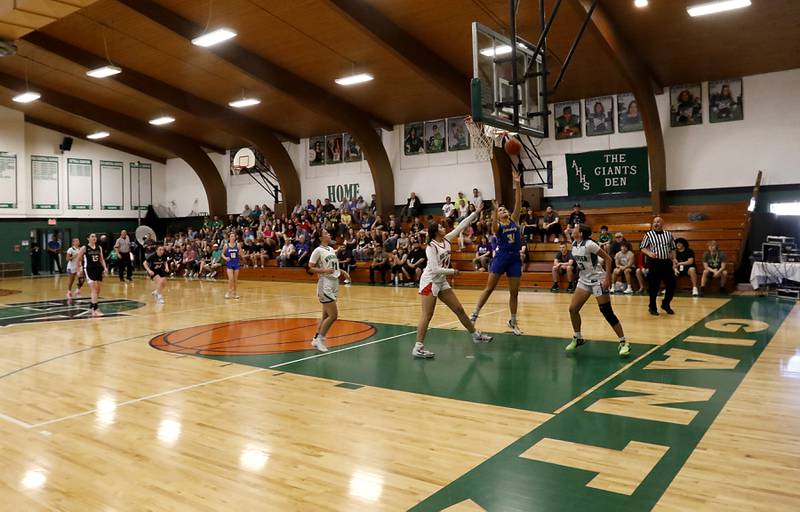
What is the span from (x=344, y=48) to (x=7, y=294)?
12.9 m

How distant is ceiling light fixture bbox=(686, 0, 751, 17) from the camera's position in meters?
11.5

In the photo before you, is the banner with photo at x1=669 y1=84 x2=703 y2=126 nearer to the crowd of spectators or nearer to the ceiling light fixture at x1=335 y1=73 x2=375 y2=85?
the crowd of spectators

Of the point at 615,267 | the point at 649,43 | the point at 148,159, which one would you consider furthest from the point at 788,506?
the point at 148,159

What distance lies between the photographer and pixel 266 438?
180 inches

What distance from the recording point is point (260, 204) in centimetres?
2811

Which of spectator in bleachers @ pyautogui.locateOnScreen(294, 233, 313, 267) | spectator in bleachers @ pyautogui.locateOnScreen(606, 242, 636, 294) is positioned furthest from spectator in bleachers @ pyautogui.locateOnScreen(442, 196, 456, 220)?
spectator in bleachers @ pyautogui.locateOnScreen(606, 242, 636, 294)

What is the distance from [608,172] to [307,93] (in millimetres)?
10178

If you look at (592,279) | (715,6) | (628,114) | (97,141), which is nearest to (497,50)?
(592,279)

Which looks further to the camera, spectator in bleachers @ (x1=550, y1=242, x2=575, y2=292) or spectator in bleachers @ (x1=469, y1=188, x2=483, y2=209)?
spectator in bleachers @ (x1=469, y1=188, x2=483, y2=209)

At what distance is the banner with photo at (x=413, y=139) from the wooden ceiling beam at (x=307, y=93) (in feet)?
2.49

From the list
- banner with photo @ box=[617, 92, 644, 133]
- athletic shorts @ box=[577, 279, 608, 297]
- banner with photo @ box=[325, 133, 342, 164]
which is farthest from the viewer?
banner with photo @ box=[325, 133, 342, 164]

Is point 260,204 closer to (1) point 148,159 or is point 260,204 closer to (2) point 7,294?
(1) point 148,159

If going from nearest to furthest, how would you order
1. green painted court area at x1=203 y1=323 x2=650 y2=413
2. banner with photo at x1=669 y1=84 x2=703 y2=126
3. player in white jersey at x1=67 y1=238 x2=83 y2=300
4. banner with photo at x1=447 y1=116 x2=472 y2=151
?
1. green painted court area at x1=203 y1=323 x2=650 y2=413
2. player in white jersey at x1=67 y1=238 x2=83 y2=300
3. banner with photo at x1=669 y1=84 x2=703 y2=126
4. banner with photo at x1=447 y1=116 x2=472 y2=151

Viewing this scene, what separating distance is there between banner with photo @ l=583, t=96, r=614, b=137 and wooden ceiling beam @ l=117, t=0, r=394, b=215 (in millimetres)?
7714
